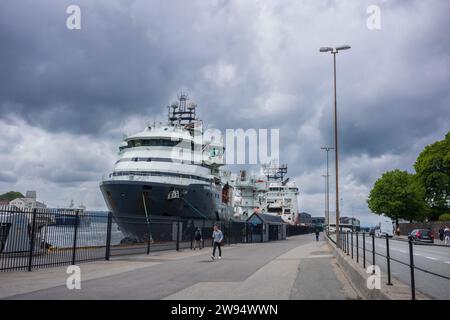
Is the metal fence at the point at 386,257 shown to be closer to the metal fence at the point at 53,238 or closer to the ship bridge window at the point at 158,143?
the metal fence at the point at 53,238

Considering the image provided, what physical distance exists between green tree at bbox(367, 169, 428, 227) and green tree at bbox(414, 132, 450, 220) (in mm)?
1142

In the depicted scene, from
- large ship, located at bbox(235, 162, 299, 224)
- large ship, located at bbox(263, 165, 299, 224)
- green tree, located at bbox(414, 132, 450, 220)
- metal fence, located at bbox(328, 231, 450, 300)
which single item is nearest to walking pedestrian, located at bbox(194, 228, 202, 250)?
metal fence, located at bbox(328, 231, 450, 300)

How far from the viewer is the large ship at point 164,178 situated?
110ft

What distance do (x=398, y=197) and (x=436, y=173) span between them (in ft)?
25.1

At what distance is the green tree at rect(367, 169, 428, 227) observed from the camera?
62.3 meters

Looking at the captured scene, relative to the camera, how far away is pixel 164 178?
1377 inches

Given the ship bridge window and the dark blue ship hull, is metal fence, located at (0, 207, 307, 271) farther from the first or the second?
the ship bridge window

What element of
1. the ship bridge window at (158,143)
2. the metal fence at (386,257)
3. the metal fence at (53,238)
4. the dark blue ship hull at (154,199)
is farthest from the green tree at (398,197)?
the metal fence at (53,238)

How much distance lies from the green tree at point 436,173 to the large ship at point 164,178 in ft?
107

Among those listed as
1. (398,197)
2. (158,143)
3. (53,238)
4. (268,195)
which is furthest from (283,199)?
(53,238)
